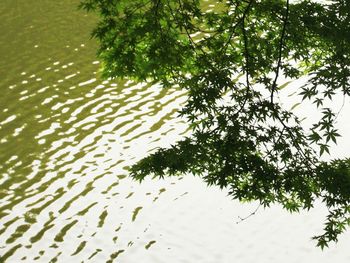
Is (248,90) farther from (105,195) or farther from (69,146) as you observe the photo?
(69,146)

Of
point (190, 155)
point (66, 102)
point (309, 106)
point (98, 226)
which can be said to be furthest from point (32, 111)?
point (190, 155)

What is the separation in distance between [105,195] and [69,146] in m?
3.19

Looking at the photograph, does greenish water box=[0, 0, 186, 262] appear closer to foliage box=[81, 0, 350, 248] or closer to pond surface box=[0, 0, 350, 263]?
pond surface box=[0, 0, 350, 263]

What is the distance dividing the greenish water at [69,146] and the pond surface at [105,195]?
36 mm

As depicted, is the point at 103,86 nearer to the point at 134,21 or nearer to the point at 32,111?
the point at 32,111

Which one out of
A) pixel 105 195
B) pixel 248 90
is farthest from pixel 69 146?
pixel 248 90

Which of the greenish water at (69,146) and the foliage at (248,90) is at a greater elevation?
the foliage at (248,90)

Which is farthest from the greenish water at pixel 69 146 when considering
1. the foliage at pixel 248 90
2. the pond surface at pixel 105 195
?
the foliage at pixel 248 90

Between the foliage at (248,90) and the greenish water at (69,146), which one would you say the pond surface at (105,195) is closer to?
the greenish water at (69,146)

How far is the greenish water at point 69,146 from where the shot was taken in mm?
13051

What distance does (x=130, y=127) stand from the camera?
1836 centimetres

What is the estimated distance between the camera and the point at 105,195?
14758 millimetres

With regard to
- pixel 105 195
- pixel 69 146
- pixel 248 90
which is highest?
pixel 248 90

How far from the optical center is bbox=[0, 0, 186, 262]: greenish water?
13.1m
